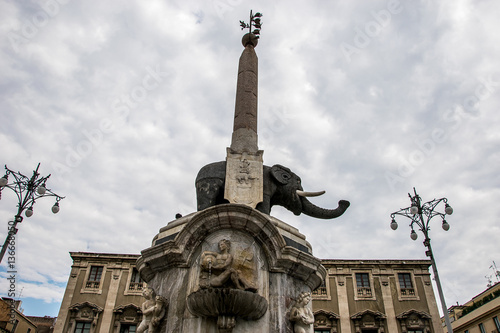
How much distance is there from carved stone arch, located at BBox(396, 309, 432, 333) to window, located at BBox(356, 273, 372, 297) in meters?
2.34

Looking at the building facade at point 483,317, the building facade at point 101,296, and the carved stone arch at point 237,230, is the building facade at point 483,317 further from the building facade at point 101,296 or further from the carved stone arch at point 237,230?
the carved stone arch at point 237,230

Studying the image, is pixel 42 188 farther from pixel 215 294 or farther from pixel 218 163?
pixel 215 294

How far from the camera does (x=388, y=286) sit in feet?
85.6

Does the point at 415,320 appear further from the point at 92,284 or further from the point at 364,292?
the point at 92,284

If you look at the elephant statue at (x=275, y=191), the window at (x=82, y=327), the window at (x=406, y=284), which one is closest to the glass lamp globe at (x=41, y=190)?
the elephant statue at (x=275, y=191)

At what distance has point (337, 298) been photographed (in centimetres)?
2581

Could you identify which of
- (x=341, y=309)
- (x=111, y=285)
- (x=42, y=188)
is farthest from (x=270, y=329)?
(x=111, y=285)

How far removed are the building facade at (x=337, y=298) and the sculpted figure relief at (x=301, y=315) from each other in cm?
2049

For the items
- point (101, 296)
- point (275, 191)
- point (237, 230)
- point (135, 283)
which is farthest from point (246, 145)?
point (101, 296)

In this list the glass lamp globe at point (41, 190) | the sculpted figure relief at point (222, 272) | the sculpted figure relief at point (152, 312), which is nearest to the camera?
the sculpted figure relief at point (222, 272)

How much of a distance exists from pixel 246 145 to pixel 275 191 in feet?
5.33

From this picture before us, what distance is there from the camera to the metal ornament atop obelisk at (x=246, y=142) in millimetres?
7895

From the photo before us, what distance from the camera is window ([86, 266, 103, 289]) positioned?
86.8ft

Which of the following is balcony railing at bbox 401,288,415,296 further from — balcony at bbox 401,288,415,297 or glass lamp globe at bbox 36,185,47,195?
glass lamp globe at bbox 36,185,47,195
